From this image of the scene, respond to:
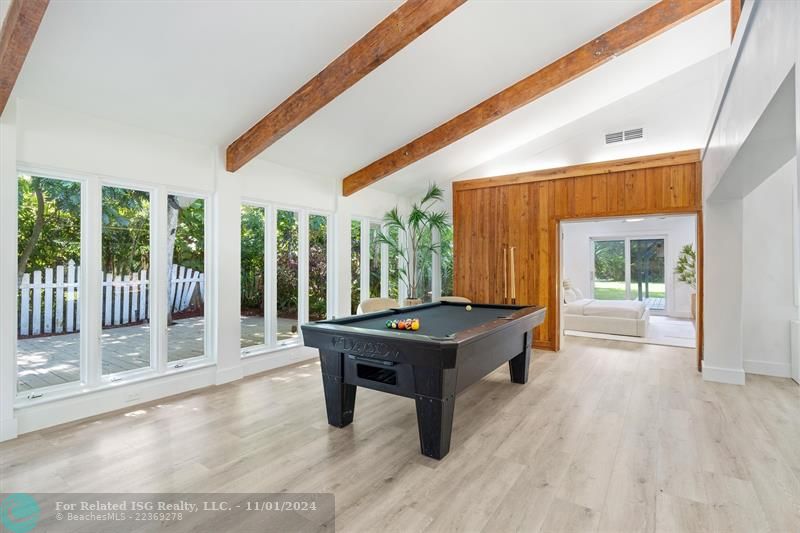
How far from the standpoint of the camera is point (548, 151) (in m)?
6.06

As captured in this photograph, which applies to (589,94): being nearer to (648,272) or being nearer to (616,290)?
(648,272)

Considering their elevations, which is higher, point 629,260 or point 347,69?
point 347,69

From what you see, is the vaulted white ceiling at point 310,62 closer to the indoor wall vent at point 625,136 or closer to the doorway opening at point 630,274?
the indoor wall vent at point 625,136

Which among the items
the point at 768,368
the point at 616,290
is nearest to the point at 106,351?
the point at 768,368

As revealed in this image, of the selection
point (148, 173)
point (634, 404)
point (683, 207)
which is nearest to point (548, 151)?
point (683, 207)

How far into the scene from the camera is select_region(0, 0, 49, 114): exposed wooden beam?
222cm

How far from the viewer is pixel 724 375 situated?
4.30 metres

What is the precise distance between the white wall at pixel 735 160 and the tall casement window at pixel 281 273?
463 centimetres

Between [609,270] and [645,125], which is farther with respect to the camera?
[609,270]

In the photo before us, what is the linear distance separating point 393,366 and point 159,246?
2.84 meters

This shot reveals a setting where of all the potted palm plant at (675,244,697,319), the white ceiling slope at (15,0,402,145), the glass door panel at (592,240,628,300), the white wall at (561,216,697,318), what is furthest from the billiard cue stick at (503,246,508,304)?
the glass door panel at (592,240,628,300)

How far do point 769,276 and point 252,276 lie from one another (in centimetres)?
637

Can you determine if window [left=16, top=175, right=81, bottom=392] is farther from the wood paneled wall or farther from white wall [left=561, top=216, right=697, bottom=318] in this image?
white wall [left=561, top=216, right=697, bottom=318]

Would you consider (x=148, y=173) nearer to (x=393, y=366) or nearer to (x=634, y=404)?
(x=393, y=366)
